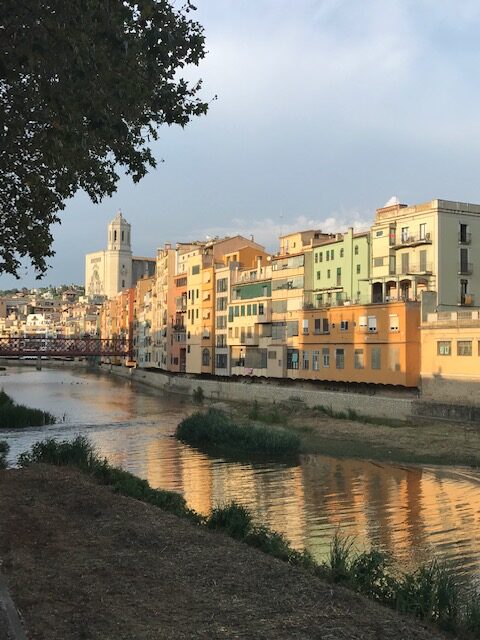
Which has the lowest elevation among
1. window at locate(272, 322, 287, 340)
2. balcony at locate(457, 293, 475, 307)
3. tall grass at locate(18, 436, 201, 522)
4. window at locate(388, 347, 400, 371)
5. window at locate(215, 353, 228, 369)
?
tall grass at locate(18, 436, 201, 522)

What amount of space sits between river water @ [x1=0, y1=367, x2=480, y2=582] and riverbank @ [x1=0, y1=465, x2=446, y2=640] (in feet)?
19.4

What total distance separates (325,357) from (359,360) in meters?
4.73

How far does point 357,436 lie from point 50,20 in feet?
109

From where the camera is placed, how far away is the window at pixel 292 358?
62625 mm

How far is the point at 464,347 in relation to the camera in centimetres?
4453

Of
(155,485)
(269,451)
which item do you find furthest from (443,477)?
(155,485)

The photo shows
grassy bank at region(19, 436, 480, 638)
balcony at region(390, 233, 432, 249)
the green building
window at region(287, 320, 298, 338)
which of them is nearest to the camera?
grassy bank at region(19, 436, 480, 638)

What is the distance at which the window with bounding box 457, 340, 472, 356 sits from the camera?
44.1m

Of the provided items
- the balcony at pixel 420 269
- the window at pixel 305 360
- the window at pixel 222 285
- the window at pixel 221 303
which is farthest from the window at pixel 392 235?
the window at pixel 221 303

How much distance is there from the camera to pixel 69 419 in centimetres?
5138

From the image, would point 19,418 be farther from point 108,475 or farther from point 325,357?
point 325,357

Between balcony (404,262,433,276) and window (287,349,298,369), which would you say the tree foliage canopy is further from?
window (287,349,298,369)

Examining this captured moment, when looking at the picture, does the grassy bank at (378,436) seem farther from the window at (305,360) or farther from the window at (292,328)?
the window at (292,328)

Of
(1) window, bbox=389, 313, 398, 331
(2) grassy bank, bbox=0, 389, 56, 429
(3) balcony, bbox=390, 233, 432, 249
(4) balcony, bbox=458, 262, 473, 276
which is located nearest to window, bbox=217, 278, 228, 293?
(3) balcony, bbox=390, 233, 432, 249
